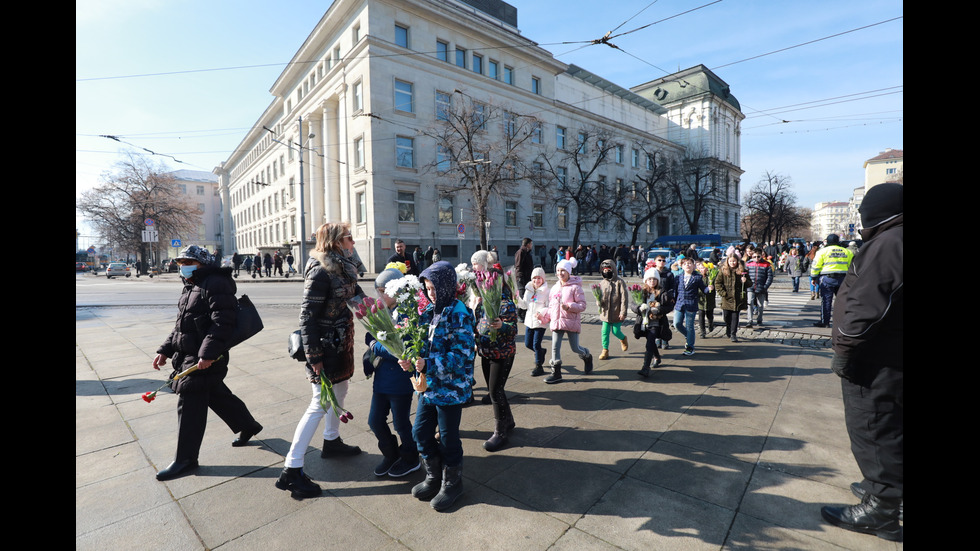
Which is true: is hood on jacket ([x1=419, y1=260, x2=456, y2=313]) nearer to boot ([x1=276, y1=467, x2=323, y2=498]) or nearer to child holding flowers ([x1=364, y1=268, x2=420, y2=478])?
child holding flowers ([x1=364, y1=268, x2=420, y2=478])

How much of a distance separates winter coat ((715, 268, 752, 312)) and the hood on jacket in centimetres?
711

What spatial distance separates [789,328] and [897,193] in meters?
8.13

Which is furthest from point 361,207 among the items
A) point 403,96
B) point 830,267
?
point 830,267

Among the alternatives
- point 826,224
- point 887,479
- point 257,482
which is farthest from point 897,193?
point 826,224

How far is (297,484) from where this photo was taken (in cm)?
304

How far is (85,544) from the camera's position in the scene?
2.54 metres

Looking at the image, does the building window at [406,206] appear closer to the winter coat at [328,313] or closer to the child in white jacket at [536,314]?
the child in white jacket at [536,314]

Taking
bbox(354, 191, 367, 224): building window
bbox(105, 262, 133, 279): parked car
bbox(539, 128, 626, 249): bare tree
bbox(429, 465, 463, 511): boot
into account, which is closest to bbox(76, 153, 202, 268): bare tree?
bbox(105, 262, 133, 279): parked car

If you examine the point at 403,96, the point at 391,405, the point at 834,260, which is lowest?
the point at 391,405

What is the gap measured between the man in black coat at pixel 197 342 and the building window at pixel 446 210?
92.9 ft

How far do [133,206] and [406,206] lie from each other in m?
33.5

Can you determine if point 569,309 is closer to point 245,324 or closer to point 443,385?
point 443,385

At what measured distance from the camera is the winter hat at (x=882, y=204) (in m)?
2.58
